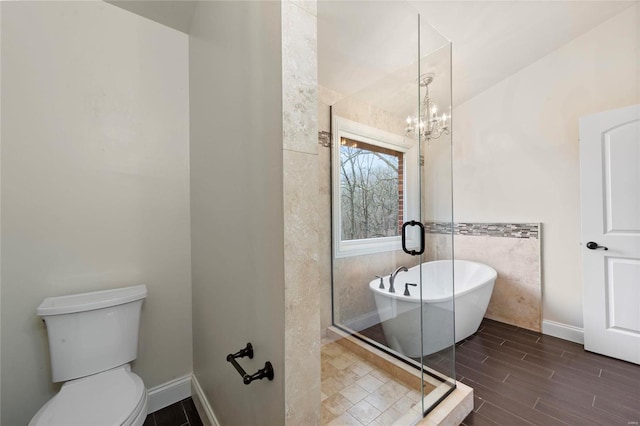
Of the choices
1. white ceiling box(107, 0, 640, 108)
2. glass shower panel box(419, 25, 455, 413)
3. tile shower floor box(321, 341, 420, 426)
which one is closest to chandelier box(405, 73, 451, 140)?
glass shower panel box(419, 25, 455, 413)

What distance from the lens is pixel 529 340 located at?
97.7 inches

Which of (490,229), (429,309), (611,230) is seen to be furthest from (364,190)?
(611,230)

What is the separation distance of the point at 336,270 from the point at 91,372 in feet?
6.00

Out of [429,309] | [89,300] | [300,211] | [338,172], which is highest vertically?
[338,172]

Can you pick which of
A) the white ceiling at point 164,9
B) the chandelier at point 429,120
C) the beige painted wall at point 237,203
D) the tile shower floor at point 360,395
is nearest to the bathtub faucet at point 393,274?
the tile shower floor at point 360,395

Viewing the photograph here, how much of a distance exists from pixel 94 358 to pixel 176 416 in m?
0.65

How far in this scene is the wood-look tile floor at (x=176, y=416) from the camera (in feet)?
5.05

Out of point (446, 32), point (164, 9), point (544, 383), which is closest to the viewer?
point (164, 9)

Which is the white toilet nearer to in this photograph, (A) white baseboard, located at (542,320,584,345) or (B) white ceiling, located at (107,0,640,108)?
(B) white ceiling, located at (107,0,640,108)

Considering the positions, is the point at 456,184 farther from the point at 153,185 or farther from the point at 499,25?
the point at 153,185

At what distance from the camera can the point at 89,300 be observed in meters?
1.35

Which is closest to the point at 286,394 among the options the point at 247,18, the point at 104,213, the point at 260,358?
the point at 260,358

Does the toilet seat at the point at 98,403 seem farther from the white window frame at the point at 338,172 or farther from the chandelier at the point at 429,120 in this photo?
the chandelier at the point at 429,120

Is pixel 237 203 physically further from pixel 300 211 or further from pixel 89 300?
pixel 89 300
